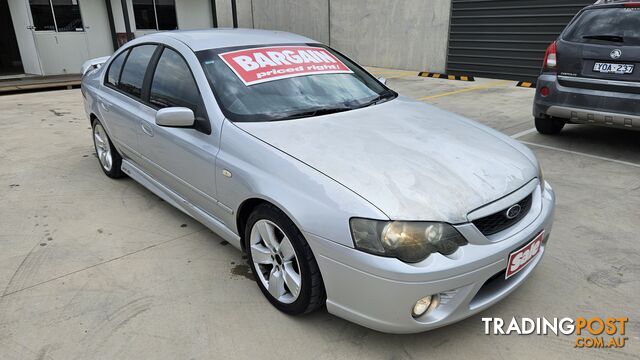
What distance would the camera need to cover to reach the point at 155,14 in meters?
12.8

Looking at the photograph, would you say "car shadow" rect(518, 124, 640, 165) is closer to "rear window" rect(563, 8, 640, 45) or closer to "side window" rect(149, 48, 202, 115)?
"rear window" rect(563, 8, 640, 45)

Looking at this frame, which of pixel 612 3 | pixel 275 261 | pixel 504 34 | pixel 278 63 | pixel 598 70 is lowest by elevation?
pixel 275 261

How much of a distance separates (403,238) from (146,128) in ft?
7.49

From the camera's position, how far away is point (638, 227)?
3.36 metres

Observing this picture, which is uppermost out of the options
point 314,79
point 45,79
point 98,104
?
point 314,79

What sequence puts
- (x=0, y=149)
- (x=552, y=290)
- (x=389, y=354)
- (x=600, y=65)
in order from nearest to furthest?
(x=389, y=354)
(x=552, y=290)
(x=600, y=65)
(x=0, y=149)

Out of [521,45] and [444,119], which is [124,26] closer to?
[521,45]

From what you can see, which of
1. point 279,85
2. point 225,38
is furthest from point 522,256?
point 225,38

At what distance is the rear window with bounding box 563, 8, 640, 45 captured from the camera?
444cm

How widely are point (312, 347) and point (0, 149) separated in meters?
5.30

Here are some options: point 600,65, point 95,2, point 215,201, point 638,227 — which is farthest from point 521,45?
point 95,2

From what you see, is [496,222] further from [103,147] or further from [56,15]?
[56,15]

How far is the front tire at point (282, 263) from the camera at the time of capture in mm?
2199

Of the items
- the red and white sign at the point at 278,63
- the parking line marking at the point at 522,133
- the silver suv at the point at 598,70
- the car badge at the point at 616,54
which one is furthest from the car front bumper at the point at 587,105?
the red and white sign at the point at 278,63
